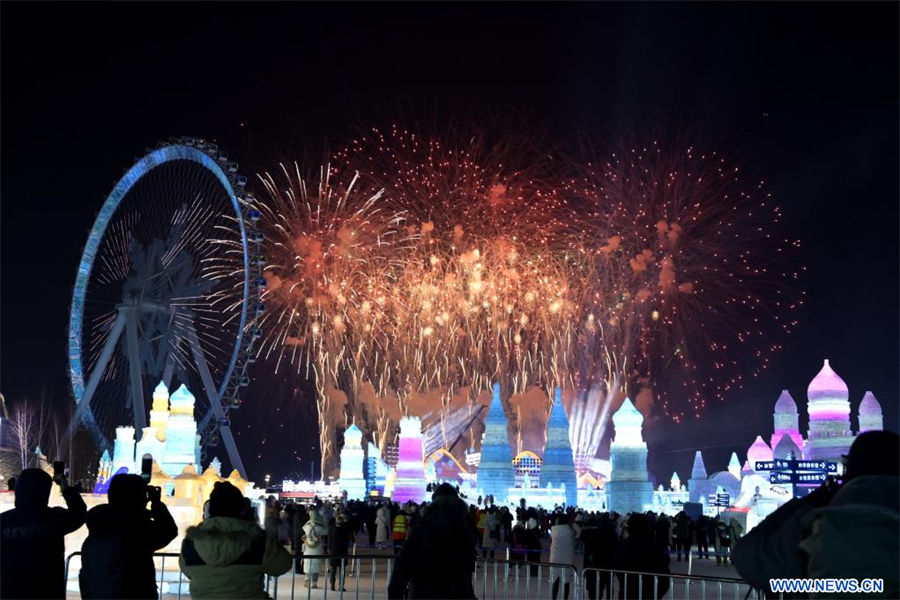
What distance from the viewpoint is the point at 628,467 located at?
5162 centimetres

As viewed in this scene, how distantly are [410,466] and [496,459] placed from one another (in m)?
5.08

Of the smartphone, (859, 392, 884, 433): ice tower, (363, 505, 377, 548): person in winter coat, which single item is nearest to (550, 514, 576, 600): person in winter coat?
the smartphone

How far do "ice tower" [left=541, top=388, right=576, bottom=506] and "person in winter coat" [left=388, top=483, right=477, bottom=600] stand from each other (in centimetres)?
5404

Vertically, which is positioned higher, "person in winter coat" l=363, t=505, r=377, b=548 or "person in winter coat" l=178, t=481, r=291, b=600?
"person in winter coat" l=178, t=481, r=291, b=600

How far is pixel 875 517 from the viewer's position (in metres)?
4.18

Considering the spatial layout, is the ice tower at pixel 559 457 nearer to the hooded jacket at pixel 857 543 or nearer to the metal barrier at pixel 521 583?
the metal barrier at pixel 521 583

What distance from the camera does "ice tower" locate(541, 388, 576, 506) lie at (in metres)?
60.8

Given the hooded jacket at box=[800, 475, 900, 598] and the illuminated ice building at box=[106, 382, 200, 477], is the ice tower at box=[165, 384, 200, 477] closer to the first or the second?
the illuminated ice building at box=[106, 382, 200, 477]

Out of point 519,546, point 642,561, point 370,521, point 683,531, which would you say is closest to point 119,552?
point 642,561

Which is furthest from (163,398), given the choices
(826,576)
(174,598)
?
(826,576)

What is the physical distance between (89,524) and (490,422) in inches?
2206

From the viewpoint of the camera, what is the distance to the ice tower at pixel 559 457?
60.8 m

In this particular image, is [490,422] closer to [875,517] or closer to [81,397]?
[81,397]

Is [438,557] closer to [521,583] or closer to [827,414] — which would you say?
[521,583]
